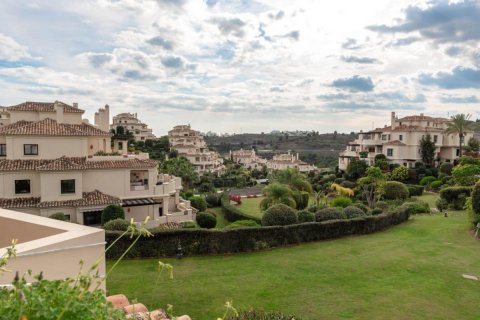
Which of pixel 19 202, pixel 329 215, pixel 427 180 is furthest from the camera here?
pixel 427 180

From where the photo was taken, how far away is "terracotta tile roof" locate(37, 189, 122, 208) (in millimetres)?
26516

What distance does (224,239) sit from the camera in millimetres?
19438

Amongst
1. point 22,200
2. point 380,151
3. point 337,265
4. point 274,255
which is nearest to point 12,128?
point 22,200

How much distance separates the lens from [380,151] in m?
65.4

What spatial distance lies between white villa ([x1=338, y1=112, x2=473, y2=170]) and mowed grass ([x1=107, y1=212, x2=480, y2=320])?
42791mm

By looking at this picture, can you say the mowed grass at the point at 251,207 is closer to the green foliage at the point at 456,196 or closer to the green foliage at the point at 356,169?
the green foliage at the point at 456,196

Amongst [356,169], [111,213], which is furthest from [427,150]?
[111,213]

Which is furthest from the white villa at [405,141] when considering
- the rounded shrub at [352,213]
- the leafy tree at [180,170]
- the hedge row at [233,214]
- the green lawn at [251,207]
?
the rounded shrub at [352,213]

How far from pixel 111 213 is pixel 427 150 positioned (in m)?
51.9

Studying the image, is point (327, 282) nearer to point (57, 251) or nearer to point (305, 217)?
point (305, 217)

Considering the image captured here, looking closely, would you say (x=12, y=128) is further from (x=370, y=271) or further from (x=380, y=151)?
(x=380, y=151)

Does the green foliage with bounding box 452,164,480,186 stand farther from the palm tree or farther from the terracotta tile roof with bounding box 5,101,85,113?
the terracotta tile roof with bounding box 5,101,85,113

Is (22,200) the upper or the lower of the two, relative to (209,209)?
upper

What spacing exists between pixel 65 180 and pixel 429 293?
24.4m
